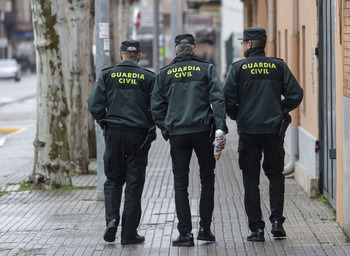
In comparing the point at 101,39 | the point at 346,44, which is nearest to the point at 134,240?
the point at 346,44

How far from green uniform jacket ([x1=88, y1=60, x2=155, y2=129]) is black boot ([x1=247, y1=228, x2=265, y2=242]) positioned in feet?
4.28

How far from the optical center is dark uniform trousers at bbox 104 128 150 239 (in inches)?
332

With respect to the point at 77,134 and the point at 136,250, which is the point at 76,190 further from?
the point at 136,250

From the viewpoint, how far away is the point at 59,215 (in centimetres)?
1040

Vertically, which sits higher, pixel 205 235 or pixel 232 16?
pixel 232 16

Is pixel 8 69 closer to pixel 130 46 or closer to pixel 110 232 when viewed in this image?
pixel 130 46

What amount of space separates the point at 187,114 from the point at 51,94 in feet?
17.1

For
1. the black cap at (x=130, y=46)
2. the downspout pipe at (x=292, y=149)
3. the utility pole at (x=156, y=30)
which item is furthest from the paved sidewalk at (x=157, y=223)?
the utility pole at (x=156, y=30)

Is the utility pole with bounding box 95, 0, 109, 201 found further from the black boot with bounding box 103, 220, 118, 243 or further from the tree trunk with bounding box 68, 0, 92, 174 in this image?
the tree trunk with bounding box 68, 0, 92, 174

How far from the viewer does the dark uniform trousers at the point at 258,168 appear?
8344mm

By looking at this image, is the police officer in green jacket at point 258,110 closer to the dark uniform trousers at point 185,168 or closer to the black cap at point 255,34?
the black cap at point 255,34

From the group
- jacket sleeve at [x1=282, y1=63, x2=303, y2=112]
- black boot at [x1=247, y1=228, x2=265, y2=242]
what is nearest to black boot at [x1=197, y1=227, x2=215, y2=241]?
black boot at [x1=247, y1=228, x2=265, y2=242]

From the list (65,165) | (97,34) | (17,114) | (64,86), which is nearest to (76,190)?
(65,165)

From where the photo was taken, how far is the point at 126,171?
8.56m
